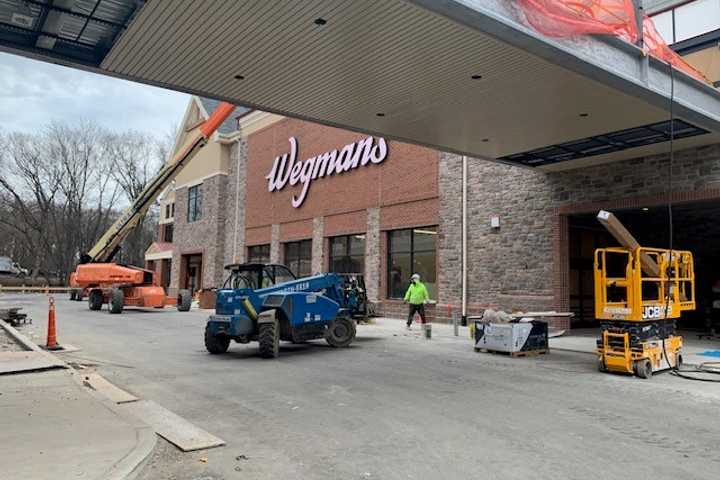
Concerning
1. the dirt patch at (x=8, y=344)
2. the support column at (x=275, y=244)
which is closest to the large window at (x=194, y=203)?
the support column at (x=275, y=244)

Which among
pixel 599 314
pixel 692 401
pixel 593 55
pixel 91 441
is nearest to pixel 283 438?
pixel 91 441

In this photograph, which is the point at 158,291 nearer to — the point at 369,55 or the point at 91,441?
the point at 369,55

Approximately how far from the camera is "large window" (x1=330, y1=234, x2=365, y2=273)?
2483 centimetres

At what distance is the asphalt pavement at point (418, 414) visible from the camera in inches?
204

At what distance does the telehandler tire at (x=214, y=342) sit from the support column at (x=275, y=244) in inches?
678

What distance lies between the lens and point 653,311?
33.8 ft

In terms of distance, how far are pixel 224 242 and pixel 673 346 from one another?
29.0 meters

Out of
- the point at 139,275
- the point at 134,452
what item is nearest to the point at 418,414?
the point at 134,452

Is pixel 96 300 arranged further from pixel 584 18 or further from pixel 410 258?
pixel 584 18

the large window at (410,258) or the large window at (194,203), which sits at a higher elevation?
the large window at (194,203)

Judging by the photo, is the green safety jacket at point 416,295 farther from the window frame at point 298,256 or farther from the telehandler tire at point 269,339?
the window frame at point 298,256

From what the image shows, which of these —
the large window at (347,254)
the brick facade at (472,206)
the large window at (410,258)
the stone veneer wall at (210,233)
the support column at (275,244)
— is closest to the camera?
the brick facade at (472,206)

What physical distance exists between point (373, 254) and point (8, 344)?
13.7 metres

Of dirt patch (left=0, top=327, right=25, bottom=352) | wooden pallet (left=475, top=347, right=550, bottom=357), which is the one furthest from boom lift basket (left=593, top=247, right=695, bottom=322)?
dirt patch (left=0, top=327, right=25, bottom=352)
